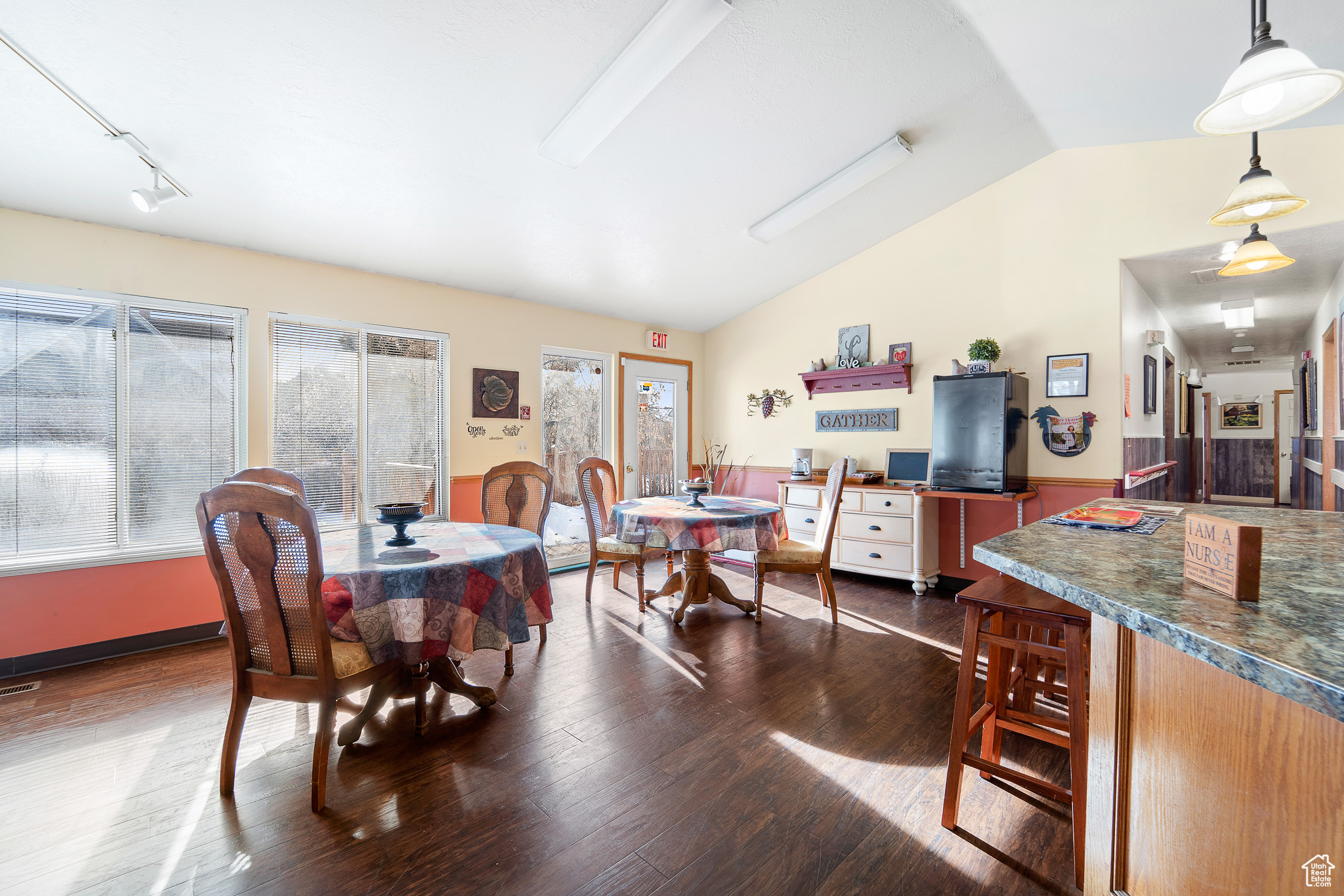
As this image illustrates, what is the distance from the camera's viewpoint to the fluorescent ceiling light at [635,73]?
2211mm

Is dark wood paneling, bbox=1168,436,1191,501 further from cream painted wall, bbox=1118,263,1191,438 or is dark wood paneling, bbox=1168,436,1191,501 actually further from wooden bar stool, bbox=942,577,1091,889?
wooden bar stool, bbox=942,577,1091,889

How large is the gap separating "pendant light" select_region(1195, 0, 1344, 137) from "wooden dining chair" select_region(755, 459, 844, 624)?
86.0 inches

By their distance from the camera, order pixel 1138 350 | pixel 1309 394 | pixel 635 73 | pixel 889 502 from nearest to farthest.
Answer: pixel 635 73, pixel 1138 350, pixel 889 502, pixel 1309 394

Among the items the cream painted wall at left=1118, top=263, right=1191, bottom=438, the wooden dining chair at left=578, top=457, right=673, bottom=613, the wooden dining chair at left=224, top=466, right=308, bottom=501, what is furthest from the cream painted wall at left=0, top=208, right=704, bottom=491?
the cream painted wall at left=1118, top=263, right=1191, bottom=438

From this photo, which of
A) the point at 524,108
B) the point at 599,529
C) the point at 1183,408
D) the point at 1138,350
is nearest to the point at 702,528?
the point at 599,529

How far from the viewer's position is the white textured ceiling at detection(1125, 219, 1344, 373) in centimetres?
326

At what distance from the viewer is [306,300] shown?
12.0 ft

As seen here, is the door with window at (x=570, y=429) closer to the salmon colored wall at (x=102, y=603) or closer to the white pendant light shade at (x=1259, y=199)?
the salmon colored wall at (x=102, y=603)

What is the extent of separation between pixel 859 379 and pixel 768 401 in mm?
996

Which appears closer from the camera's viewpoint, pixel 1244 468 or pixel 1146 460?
pixel 1146 460

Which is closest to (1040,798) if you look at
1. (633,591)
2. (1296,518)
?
(1296,518)

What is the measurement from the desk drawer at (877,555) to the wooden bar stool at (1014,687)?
215 centimetres

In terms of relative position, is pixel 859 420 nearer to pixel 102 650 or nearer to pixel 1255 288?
pixel 1255 288

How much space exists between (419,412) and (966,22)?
409cm
